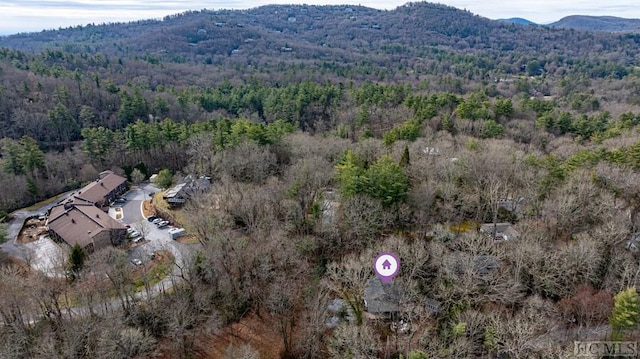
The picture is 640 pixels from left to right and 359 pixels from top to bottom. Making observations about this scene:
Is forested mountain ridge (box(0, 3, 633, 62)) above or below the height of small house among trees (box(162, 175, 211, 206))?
above

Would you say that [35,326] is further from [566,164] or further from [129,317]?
[566,164]

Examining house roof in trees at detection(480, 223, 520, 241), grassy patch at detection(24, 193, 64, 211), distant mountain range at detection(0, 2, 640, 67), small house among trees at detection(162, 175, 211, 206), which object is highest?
distant mountain range at detection(0, 2, 640, 67)

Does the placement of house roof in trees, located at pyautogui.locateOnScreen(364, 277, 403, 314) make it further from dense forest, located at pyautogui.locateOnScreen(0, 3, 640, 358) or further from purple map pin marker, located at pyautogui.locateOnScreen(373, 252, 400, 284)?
purple map pin marker, located at pyautogui.locateOnScreen(373, 252, 400, 284)

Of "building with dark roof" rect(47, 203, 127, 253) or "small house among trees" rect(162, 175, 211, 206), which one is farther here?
"small house among trees" rect(162, 175, 211, 206)

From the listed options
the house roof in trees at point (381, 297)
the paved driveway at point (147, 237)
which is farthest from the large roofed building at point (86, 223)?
the house roof in trees at point (381, 297)

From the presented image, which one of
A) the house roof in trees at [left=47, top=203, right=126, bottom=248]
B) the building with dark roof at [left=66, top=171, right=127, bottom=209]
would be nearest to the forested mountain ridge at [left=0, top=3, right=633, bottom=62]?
the building with dark roof at [left=66, top=171, right=127, bottom=209]

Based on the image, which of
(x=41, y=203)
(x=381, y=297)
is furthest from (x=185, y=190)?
(x=381, y=297)

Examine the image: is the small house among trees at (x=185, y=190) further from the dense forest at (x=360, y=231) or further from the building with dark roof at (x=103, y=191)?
the building with dark roof at (x=103, y=191)

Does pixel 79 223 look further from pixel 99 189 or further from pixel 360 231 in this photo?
pixel 360 231
